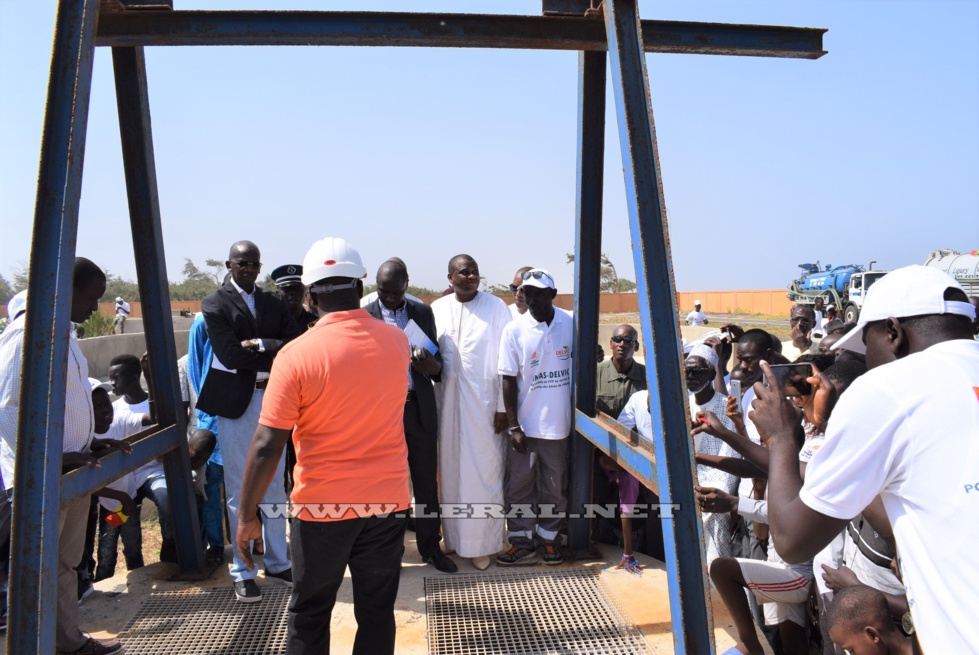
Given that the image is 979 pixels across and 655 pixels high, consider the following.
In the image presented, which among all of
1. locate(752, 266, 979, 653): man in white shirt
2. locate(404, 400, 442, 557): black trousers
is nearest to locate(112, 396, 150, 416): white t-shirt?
locate(404, 400, 442, 557): black trousers

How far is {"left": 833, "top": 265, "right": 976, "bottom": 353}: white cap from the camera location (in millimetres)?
1660

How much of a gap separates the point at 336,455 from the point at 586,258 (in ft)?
6.76

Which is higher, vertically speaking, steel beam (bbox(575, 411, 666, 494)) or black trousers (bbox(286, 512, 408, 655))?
steel beam (bbox(575, 411, 666, 494))

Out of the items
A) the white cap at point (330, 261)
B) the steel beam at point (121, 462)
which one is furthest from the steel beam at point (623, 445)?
the steel beam at point (121, 462)

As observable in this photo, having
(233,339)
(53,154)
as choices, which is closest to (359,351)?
(53,154)

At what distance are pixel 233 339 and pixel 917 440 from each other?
127 inches

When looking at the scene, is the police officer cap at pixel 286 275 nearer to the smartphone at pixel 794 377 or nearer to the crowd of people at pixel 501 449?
the crowd of people at pixel 501 449

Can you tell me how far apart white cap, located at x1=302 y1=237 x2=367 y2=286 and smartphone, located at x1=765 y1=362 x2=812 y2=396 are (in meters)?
1.63

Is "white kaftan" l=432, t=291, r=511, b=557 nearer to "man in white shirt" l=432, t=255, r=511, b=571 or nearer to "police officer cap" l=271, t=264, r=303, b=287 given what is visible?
"man in white shirt" l=432, t=255, r=511, b=571

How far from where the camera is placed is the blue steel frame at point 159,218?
216 cm

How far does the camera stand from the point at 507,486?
4363 mm

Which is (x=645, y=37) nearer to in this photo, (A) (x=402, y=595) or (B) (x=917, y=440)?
(B) (x=917, y=440)

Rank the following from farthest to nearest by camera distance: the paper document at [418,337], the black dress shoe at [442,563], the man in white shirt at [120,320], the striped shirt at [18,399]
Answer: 1. the man in white shirt at [120,320]
2. the paper document at [418,337]
3. the black dress shoe at [442,563]
4. the striped shirt at [18,399]

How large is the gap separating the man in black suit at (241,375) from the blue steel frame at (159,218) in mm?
271
